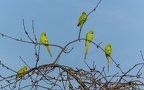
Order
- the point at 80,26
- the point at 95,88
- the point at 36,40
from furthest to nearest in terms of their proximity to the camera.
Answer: the point at 80,26
the point at 36,40
the point at 95,88

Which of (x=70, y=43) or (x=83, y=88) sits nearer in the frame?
(x=83, y=88)

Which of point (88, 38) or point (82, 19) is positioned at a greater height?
point (82, 19)

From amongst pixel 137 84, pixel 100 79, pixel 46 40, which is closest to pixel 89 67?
pixel 100 79

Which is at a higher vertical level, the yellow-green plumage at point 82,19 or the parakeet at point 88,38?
the yellow-green plumage at point 82,19

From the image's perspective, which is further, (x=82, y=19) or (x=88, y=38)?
(x=82, y=19)

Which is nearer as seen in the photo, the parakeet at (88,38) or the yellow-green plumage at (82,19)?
the parakeet at (88,38)

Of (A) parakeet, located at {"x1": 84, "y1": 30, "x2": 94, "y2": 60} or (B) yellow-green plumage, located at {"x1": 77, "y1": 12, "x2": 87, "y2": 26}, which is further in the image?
(B) yellow-green plumage, located at {"x1": 77, "y1": 12, "x2": 87, "y2": 26}

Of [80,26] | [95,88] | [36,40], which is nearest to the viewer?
[95,88]

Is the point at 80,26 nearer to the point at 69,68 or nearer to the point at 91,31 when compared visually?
the point at 91,31

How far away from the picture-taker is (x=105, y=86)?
122 inches

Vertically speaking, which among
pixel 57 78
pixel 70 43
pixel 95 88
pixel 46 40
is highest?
pixel 46 40

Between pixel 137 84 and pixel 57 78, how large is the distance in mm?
739

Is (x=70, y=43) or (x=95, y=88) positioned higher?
(x=70, y=43)

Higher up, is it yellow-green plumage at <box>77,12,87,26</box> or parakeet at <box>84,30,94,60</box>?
yellow-green plumage at <box>77,12,87,26</box>
